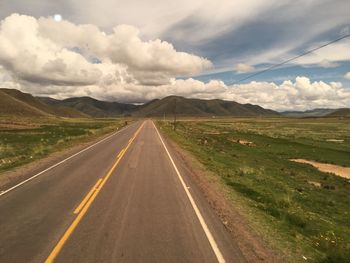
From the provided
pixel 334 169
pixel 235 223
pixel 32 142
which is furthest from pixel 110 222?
pixel 32 142

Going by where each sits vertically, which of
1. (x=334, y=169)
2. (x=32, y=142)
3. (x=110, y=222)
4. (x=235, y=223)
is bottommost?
(x=334, y=169)

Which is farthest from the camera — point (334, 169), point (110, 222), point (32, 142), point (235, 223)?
point (32, 142)

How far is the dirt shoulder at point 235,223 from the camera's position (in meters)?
6.79

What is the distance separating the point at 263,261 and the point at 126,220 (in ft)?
13.3

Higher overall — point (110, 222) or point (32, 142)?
point (110, 222)

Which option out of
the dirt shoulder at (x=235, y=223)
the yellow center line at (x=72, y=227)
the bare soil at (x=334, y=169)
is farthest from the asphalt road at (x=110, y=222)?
the bare soil at (x=334, y=169)

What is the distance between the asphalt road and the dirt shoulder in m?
0.26

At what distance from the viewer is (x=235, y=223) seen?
881 centimetres

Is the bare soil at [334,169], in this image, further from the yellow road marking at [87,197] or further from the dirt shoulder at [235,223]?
the yellow road marking at [87,197]

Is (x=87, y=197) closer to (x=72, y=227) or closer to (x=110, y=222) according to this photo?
(x=110, y=222)

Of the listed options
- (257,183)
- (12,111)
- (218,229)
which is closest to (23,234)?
(218,229)

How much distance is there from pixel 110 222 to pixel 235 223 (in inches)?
149

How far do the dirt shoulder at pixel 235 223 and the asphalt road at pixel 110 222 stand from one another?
0.86ft

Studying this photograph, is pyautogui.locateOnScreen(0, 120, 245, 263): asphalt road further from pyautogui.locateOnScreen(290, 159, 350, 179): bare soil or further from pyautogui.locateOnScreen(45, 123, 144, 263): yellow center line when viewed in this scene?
pyautogui.locateOnScreen(290, 159, 350, 179): bare soil
